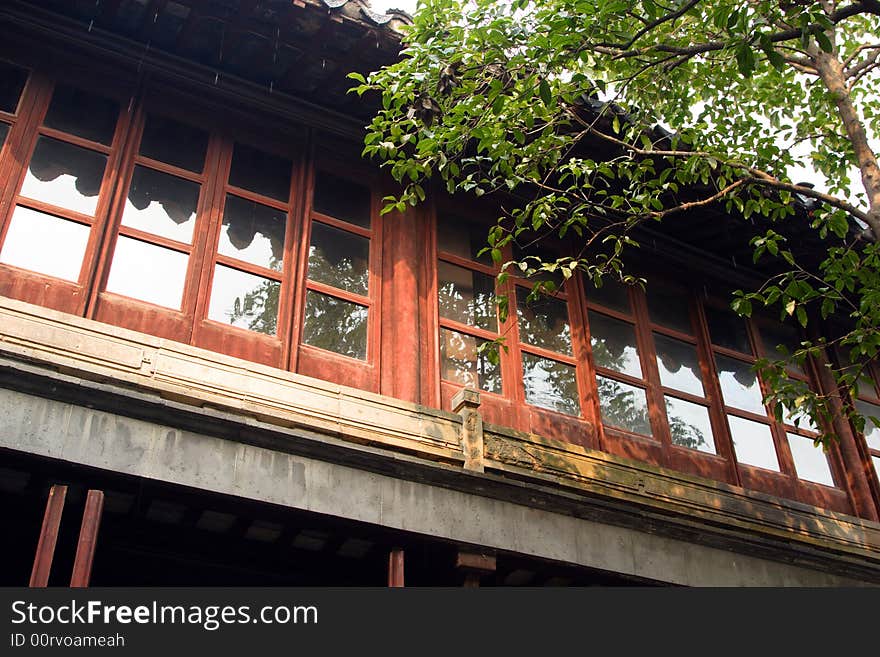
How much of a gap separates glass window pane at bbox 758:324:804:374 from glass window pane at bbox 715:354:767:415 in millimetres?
522

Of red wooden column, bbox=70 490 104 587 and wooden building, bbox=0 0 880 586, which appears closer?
red wooden column, bbox=70 490 104 587

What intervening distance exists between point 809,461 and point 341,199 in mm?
5671

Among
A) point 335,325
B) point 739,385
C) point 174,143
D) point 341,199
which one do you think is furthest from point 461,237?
point 739,385

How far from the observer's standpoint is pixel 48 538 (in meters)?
5.26

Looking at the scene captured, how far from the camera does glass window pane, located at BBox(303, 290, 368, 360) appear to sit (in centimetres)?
757

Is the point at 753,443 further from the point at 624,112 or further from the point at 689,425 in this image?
the point at 624,112

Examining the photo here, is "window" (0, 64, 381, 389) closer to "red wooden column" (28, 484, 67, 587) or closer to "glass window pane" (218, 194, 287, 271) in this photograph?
"glass window pane" (218, 194, 287, 271)

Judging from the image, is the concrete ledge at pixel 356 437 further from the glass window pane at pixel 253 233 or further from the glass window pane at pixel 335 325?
the glass window pane at pixel 253 233

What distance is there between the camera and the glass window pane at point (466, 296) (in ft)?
27.6

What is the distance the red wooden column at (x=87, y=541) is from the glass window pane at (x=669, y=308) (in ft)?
20.0

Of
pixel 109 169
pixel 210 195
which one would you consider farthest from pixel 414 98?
pixel 109 169

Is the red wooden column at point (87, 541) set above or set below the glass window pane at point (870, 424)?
below
